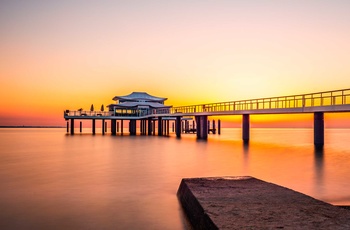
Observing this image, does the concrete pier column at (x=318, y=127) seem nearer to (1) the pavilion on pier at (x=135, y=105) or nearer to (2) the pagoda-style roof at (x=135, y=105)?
(1) the pavilion on pier at (x=135, y=105)

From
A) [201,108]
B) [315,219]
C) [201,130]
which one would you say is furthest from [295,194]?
[201,130]

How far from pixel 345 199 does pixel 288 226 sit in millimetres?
5535

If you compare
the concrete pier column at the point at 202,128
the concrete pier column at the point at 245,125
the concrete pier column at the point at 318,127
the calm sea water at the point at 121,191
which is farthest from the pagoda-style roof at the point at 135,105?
the calm sea water at the point at 121,191

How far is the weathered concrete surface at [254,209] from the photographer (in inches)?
194

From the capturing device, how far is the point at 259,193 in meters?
7.18

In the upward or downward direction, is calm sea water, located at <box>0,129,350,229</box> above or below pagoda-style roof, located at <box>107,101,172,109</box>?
below

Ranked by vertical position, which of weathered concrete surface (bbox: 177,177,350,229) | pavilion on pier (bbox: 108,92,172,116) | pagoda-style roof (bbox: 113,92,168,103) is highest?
pagoda-style roof (bbox: 113,92,168,103)

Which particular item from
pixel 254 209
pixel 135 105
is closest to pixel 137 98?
pixel 135 105

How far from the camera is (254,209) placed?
578 centimetres

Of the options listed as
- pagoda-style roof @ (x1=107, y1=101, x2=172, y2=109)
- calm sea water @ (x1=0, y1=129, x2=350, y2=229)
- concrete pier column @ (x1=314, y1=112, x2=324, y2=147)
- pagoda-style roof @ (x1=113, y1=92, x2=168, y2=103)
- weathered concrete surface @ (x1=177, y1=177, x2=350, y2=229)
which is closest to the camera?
weathered concrete surface @ (x1=177, y1=177, x2=350, y2=229)

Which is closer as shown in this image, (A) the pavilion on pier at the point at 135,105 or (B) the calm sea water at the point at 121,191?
(B) the calm sea water at the point at 121,191

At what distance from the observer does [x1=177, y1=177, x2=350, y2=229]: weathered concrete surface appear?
4.93 m

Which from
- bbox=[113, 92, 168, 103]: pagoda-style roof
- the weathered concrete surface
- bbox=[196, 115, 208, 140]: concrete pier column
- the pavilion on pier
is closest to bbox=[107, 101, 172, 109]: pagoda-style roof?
the pavilion on pier

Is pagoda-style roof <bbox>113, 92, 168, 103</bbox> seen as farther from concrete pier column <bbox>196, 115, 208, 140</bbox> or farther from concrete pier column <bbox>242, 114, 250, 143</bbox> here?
concrete pier column <bbox>242, 114, 250, 143</bbox>
